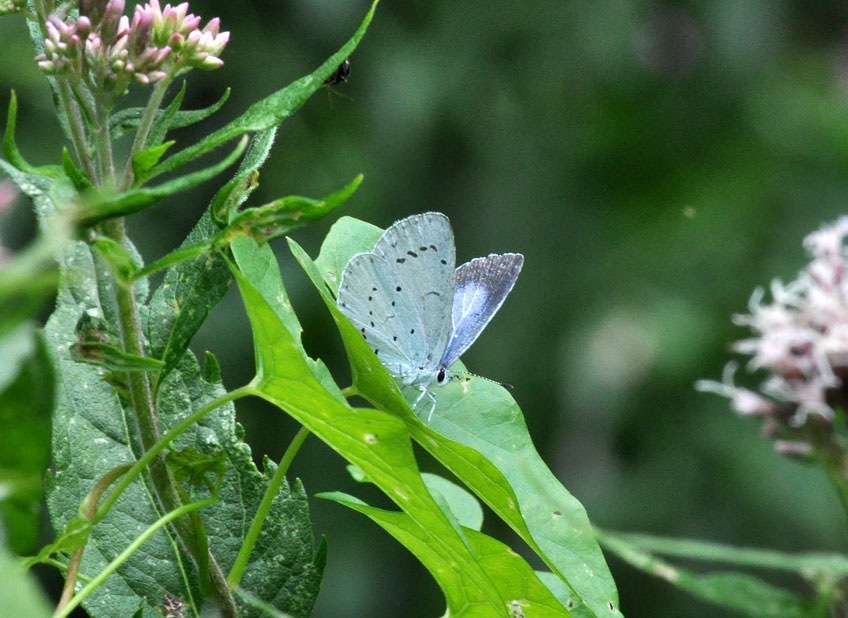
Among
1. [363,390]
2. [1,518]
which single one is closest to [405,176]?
[363,390]

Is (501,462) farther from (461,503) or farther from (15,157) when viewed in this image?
(15,157)

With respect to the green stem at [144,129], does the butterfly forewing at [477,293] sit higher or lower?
higher

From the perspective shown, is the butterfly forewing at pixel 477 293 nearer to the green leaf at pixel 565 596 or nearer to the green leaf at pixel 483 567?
the green leaf at pixel 565 596

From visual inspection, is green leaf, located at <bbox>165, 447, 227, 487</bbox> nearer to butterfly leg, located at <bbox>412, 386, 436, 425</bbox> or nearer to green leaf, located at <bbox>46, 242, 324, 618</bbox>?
green leaf, located at <bbox>46, 242, 324, 618</bbox>

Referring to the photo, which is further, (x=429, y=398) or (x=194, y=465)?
(x=429, y=398)

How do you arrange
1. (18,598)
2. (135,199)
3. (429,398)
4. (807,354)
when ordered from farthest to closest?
(807,354)
(429,398)
(135,199)
(18,598)

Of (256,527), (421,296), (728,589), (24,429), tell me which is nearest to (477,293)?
(421,296)

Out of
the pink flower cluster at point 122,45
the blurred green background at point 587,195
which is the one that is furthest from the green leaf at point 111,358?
the blurred green background at point 587,195
